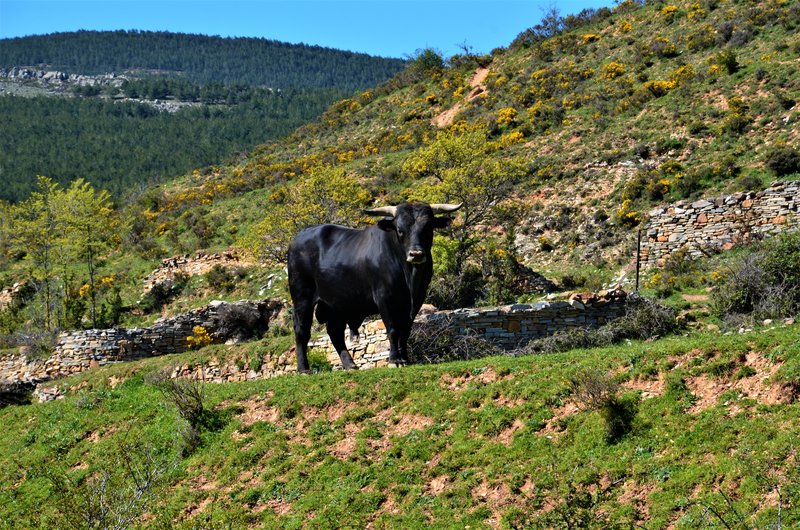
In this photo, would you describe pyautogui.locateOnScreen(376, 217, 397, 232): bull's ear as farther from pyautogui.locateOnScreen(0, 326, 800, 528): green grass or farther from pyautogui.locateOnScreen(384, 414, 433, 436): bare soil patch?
pyautogui.locateOnScreen(384, 414, 433, 436): bare soil patch

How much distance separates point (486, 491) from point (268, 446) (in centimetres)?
364

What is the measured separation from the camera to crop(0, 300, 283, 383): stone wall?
73.0 ft

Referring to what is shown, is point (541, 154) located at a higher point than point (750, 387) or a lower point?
higher

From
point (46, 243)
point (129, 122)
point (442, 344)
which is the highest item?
point (129, 122)

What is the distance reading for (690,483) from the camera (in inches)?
305

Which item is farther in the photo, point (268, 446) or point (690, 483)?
point (268, 446)

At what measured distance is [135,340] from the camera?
22.9 meters

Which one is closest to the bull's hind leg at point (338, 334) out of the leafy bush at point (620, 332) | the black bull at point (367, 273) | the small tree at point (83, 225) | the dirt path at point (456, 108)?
the black bull at point (367, 273)

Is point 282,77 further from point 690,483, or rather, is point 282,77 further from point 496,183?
point 690,483

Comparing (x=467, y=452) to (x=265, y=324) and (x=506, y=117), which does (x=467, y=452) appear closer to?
(x=265, y=324)

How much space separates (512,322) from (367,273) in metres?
4.21

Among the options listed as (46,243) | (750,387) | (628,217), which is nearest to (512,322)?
(750,387)

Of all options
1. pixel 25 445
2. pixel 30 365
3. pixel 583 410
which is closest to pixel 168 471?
pixel 25 445

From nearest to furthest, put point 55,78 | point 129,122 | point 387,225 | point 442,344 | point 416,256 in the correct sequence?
point 416,256 < point 387,225 < point 442,344 < point 129,122 < point 55,78
